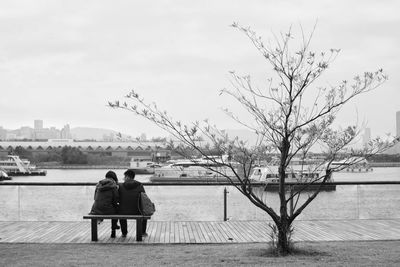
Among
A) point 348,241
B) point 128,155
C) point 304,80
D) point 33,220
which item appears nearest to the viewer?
point 304,80

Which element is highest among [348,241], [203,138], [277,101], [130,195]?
[277,101]

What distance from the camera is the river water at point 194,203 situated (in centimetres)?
1397

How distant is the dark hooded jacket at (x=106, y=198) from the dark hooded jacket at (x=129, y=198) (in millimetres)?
114

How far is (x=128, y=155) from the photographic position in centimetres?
14962

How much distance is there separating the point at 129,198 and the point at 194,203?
319 centimetres

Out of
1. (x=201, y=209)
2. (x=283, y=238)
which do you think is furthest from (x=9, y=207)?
(x=283, y=238)

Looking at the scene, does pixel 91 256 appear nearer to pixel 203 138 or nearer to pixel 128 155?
pixel 203 138

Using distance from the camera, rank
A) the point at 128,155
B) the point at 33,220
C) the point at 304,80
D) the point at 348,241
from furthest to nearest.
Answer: the point at 128,155, the point at 33,220, the point at 348,241, the point at 304,80

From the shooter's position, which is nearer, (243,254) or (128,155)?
(243,254)

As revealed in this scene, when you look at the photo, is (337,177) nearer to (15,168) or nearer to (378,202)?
(378,202)

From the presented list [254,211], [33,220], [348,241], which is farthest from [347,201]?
[33,220]

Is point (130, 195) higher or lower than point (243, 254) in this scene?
higher

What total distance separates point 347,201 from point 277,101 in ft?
20.6

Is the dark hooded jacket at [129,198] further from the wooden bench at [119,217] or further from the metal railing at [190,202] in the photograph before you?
the metal railing at [190,202]
